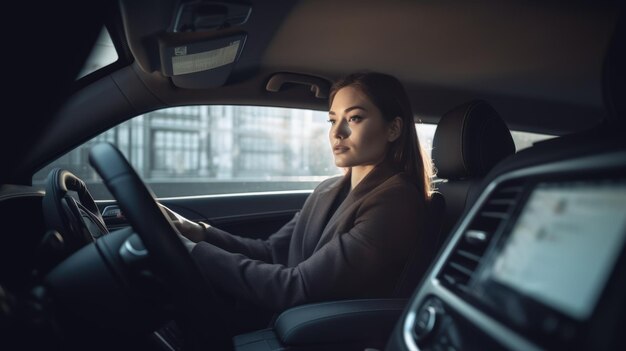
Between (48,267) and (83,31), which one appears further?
(48,267)

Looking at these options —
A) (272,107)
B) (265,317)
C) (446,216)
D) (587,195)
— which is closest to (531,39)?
(446,216)

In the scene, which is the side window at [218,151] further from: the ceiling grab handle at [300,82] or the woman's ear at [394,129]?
the woman's ear at [394,129]

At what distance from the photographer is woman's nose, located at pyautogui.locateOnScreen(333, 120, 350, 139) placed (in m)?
1.88

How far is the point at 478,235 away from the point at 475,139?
1072 mm

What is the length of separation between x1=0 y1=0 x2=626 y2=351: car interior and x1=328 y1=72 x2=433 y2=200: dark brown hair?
0.09 metres

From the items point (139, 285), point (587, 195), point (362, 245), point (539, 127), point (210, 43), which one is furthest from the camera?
point (539, 127)

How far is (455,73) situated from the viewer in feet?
8.55

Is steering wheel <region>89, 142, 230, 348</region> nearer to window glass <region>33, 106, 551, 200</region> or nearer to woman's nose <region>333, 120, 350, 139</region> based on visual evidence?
window glass <region>33, 106, 551, 200</region>

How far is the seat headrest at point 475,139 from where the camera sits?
1.80m

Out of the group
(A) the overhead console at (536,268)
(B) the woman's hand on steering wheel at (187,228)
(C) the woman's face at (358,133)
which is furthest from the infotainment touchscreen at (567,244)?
(B) the woman's hand on steering wheel at (187,228)

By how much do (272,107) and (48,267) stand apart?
69.4 inches

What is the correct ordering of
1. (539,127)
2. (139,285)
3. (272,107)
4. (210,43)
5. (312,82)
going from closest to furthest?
(139,285) < (210,43) < (312,82) < (272,107) < (539,127)

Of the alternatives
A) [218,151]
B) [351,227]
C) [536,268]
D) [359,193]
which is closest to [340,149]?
[359,193]

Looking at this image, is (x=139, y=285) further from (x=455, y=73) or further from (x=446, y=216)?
(x=455, y=73)
